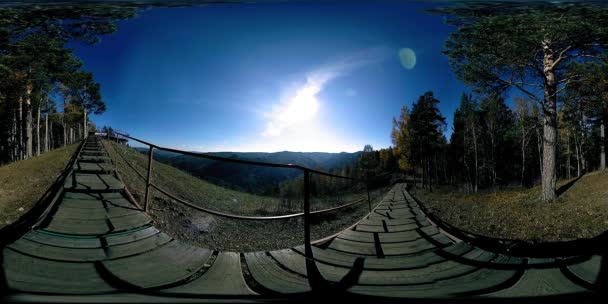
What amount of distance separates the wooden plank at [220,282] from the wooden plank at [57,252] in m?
0.65

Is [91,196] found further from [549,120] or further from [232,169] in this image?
[232,169]

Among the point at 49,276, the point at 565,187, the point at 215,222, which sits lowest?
the point at 215,222

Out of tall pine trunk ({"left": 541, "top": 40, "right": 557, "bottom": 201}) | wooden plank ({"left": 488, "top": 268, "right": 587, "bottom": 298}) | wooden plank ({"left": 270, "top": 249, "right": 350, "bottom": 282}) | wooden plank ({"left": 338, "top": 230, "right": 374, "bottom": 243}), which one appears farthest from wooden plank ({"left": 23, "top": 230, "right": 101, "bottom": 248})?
tall pine trunk ({"left": 541, "top": 40, "right": 557, "bottom": 201})

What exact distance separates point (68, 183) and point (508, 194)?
4971mm

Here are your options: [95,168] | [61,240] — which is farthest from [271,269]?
[95,168]

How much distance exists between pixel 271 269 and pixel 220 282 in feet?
0.90

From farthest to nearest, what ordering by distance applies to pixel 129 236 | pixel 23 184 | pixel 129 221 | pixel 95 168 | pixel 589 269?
pixel 95 168 → pixel 23 184 → pixel 129 221 → pixel 129 236 → pixel 589 269

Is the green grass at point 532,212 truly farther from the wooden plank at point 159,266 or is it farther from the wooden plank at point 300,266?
the wooden plank at point 159,266

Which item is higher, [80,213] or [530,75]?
[530,75]

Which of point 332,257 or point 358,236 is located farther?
point 358,236

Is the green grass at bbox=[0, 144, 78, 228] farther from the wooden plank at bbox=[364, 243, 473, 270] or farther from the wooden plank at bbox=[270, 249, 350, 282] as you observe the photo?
the wooden plank at bbox=[364, 243, 473, 270]

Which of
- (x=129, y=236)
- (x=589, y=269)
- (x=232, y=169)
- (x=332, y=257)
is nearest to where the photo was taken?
(x=589, y=269)

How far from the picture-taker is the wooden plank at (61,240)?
1269mm

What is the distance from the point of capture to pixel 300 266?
3.94 ft
